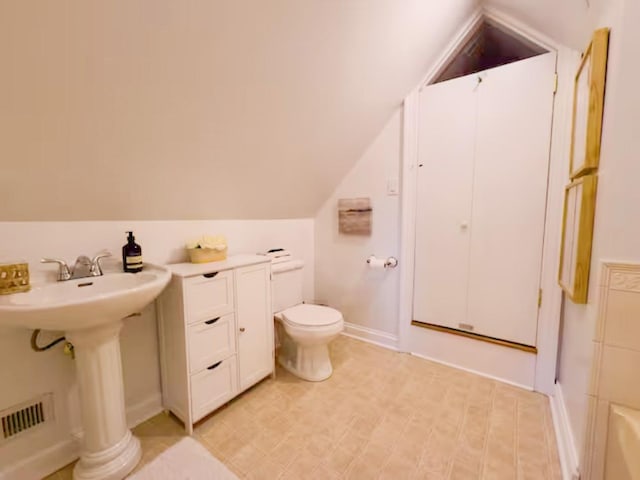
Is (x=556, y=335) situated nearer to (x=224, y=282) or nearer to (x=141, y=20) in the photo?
(x=224, y=282)

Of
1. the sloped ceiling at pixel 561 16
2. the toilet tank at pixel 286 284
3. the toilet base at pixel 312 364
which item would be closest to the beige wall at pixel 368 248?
the toilet tank at pixel 286 284

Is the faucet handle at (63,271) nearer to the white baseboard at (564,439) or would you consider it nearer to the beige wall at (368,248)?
the beige wall at (368,248)

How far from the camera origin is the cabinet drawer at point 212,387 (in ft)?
4.79

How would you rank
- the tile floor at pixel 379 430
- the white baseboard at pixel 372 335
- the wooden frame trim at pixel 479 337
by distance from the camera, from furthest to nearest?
the white baseboard at pixel 372 335 < the wooden frame trim at pixel 479 337 < the tile floor at pixel 379 430

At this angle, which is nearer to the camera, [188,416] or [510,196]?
[188,416]

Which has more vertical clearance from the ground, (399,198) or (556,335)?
(399,198)

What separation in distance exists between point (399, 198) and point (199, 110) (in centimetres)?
150

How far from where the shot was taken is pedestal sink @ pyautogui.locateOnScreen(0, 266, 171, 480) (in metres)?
1.07

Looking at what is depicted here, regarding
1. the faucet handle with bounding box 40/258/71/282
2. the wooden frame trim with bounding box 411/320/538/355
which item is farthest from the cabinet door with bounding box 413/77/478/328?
the faucet handle with bounding box 40/258/71/282

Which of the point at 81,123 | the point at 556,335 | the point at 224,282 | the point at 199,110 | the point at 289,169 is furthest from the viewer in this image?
the point at 289,169

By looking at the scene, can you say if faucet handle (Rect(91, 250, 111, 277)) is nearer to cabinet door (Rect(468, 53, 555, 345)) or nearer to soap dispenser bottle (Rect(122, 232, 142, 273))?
soap dispenser bottle (Rect(122, 232, 142, 273))

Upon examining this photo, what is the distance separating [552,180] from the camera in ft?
5.40

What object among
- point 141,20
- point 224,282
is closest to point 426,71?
point 141,20

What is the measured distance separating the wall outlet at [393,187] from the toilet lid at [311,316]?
1.01 meters
